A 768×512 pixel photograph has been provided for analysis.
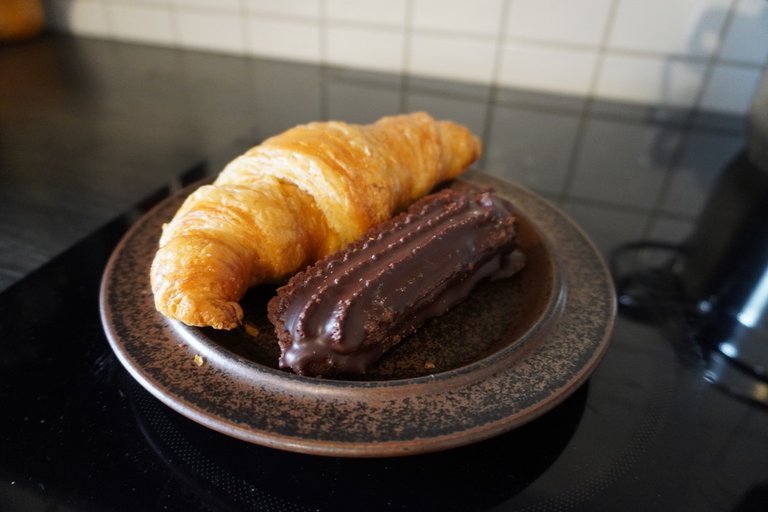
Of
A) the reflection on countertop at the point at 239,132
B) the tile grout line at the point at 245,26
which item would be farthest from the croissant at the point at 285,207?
the tile grout line at the point at 245,26

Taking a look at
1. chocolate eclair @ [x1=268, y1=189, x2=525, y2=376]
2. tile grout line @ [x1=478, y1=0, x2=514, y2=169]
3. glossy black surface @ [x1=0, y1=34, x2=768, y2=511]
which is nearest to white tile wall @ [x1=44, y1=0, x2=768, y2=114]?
tile grout line @ [x1=478, y1=0, x2=514, y2=169]

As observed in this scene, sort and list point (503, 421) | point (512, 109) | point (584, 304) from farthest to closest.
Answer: point (512, 109) < point (584, 304) < point (503, 421)

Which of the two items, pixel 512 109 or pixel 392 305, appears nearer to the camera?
pixel 392 305

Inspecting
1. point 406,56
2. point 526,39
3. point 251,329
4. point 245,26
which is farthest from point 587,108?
point 251,329

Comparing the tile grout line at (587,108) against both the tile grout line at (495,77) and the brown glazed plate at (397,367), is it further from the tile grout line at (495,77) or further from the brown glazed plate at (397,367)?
the brown glazed plate at (397,367)

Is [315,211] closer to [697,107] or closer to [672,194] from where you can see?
[672,194]

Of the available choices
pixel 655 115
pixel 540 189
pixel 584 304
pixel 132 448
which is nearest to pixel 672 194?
pixel 540 189

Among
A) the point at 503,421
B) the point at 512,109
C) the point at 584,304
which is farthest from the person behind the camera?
the point at 512,109
